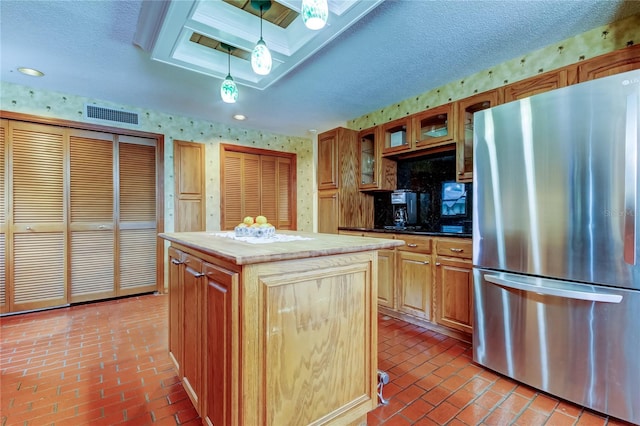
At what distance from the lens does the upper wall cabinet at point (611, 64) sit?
1897 millimetres

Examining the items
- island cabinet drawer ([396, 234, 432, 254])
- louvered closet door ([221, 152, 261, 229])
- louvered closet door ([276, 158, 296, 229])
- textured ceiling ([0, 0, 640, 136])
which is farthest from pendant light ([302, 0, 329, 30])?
louvered closet door ([276, 158, 296, 229])

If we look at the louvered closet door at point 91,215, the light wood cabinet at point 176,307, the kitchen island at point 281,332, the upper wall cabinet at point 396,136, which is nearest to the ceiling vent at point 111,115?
the louvered closet door at point 91,215

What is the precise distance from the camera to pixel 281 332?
119 centimetres

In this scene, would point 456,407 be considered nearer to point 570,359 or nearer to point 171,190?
point 570,359

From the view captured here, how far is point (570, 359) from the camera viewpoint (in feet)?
5.43

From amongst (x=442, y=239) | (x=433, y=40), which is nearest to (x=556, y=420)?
(x=442, y=239)

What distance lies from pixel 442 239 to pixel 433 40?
1.58m

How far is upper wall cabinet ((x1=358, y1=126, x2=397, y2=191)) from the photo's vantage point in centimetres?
353

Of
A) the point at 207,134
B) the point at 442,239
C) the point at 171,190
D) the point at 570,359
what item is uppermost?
the point at 207,134

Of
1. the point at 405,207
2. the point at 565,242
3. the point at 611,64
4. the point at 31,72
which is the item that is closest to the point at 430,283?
the point at 405,207

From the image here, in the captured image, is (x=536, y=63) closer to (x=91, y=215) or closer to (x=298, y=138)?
(x=298, y=138)

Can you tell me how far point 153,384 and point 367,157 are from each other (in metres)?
3.13

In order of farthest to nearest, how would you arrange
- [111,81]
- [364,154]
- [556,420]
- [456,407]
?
[364,154], [111,81], [456,407], [556,420]

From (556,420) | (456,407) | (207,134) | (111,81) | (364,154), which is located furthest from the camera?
(207,134)
